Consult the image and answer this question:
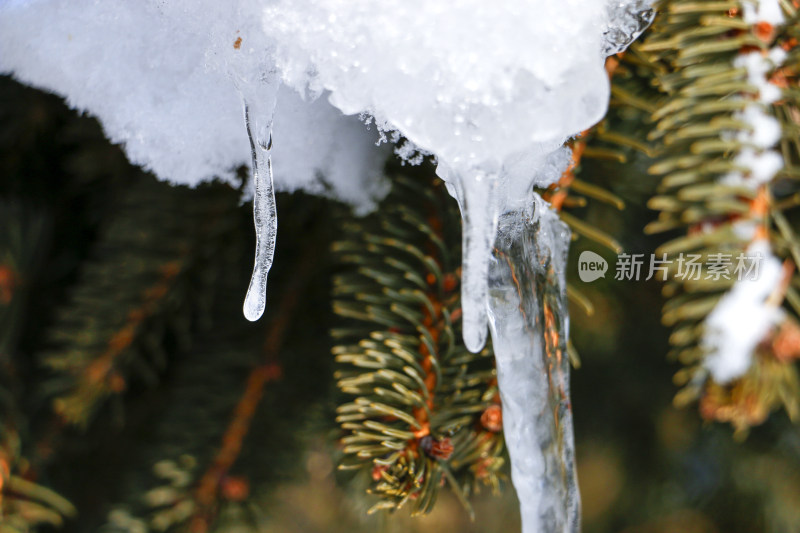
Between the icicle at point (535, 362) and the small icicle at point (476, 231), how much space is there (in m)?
0.04

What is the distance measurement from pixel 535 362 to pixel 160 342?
31 cm

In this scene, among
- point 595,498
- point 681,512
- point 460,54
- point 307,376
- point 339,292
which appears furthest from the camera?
point 595,498

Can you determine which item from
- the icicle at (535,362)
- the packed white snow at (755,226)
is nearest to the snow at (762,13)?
the packed white snow at (755,226)

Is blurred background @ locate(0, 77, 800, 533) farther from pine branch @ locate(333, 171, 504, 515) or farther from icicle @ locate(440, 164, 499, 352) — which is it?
icicle @ locate(440, 164, 499, 352)

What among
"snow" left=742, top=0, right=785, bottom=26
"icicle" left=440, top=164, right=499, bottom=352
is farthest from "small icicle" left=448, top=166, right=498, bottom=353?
"snow" left=742, top=0, right=785, bottom=26

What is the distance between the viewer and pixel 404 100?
7.2 inches

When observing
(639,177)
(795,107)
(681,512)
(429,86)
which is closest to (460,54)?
(429,86)

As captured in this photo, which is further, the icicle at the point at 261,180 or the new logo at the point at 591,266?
the new logo at the point at 591,266

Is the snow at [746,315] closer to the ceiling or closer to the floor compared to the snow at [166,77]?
closer to the floor

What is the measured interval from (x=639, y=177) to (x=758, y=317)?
A: 20 cm

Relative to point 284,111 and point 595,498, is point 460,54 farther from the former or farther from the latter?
point 595,498

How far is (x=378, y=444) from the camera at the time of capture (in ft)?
0.91

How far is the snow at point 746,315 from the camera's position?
0.68 feet

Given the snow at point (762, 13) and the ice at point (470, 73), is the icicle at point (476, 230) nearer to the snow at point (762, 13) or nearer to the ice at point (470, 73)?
the ice at point (470, 73)
